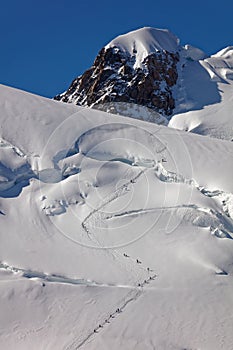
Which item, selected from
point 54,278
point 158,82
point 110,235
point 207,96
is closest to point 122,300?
point 54,278

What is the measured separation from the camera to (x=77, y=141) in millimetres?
27344

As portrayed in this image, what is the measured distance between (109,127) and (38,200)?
7.23 metres

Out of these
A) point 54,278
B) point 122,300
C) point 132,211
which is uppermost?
point 132,211

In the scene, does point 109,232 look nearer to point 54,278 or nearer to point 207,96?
point 54,278

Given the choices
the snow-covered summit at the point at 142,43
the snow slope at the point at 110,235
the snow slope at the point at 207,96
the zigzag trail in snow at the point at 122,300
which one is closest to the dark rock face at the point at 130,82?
the snow-covered summit at the point at 142,43

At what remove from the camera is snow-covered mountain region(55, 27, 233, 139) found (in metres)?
65.0

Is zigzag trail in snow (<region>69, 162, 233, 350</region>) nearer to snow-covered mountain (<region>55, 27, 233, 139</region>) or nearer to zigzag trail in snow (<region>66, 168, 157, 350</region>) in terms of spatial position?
zigzag trail in snow (<region>66, 168, 157, 350</region>)

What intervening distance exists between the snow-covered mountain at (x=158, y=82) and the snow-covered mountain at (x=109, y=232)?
1311 inches

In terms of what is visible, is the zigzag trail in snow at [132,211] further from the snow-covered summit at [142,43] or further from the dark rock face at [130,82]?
the snow-covered summit at [142,43]

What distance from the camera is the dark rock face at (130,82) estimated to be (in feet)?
232

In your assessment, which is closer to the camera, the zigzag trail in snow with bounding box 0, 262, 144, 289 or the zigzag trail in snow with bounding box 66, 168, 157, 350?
the zigzag trail in snow with bounding box 66, 168, 157, 350

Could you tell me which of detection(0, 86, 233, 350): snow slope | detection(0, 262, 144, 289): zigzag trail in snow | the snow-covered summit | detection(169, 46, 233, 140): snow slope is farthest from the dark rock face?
detection(0, 262, 144, 289): zigzag trail in snow

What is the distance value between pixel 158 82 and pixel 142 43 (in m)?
6.51

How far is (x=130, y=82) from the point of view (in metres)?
71.9
